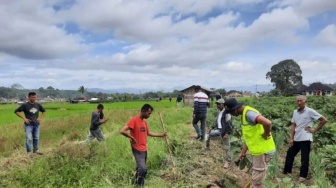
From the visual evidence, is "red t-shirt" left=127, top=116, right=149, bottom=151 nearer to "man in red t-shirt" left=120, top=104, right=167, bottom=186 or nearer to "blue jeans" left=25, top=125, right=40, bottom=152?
"man in red t-shirt" left=120, top=104, right=167, bottom=186

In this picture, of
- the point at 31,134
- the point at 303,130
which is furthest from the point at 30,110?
the point at 303,130

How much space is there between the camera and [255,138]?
18.3 ft

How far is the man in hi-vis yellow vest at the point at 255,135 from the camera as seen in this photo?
5309 mm

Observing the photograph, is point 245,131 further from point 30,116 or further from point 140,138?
point 30,116

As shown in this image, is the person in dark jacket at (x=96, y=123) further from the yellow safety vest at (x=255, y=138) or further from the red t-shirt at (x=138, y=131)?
the yellow safety vest at (x=255, y=138)

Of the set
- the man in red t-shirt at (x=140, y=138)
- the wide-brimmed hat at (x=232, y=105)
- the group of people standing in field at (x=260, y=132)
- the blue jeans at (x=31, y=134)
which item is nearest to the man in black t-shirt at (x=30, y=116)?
the blue jeans at (x=31, y=134)

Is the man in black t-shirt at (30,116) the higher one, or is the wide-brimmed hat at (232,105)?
the wide-brimmed hat at (232,105)

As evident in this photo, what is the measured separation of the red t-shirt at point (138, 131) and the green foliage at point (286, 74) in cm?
7572

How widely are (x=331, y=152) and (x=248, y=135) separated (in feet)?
9.78

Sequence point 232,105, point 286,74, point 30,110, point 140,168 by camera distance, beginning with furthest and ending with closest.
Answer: point 286,74 → point 30,110 → point 140,168 → point 232,105

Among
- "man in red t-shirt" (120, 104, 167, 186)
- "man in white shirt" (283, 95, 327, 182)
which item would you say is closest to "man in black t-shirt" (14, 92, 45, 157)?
"man in red t-shirt" (120, 104, 167, 186)

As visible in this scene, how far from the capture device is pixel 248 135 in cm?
560

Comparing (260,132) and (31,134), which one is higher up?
(260,132)

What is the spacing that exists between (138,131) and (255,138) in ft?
7.57
